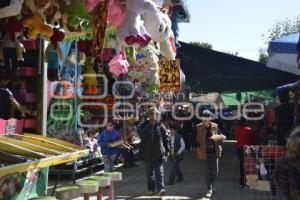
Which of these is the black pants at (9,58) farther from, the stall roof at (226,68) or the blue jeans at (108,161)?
the stall roof at (226,68)

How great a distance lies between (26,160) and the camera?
13.0ft

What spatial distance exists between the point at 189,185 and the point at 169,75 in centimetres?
318

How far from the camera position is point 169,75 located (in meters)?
13.2

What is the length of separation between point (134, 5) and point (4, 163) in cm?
222

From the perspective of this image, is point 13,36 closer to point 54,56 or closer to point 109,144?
point 54,56

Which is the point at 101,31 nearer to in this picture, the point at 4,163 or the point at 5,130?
the point at 4,163

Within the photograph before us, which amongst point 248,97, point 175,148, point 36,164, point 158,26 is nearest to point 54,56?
point 158,26

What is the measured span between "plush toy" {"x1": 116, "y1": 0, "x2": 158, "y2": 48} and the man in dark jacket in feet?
15.8

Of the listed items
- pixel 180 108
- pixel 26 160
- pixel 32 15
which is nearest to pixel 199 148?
pixel 32 15

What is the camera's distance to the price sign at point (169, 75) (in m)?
13.0

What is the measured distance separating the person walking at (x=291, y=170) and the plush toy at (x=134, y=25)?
198 centimetres

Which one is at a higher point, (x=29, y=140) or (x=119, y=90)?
(x=119, y=90)

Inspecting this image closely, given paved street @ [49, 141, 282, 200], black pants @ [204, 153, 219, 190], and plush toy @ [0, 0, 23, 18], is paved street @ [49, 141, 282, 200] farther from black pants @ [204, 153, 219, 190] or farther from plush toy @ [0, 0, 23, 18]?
plush toy @ [0, 0, 23, 18]

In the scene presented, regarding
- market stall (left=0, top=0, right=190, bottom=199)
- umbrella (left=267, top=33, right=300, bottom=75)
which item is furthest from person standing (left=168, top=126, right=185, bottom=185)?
umbrella (left=267, top=33, right=300, bottom=75)
